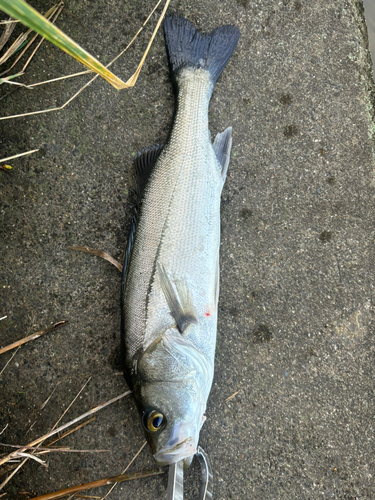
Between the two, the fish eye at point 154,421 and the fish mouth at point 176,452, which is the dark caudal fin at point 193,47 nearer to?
the fish eye at point 154,421

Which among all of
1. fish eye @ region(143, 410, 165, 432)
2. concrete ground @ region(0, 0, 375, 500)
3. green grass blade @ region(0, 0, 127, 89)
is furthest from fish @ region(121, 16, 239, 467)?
green grass blade @ region(0, 0, 127, 89)

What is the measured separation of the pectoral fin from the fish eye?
49 centimetres

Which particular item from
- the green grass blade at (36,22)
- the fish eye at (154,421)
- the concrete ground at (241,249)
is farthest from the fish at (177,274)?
the green grass blade at (36,22)

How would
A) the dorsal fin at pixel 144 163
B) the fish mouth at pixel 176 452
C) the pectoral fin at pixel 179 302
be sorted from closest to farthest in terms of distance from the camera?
the fish mouth at pixel 176 452, the pectoral fin at pixel 179 302, the dorsal fin at pixel 144 163

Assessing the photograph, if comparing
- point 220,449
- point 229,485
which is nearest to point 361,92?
point 220,449

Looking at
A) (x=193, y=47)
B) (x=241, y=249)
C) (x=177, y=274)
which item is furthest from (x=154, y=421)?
(x=193, y=47)

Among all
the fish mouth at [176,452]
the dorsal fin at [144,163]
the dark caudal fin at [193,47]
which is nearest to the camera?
the fish mouth at [176,452]

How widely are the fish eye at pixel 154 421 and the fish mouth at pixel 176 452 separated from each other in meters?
0.12

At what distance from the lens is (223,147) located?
2.62m

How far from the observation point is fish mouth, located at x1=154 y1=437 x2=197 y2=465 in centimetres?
204

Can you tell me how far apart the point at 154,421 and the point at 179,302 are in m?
0.69

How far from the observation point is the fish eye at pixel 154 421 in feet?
6.75

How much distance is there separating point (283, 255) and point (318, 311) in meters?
0.48

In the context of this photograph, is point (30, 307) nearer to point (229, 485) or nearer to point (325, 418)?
point (229, 485)
